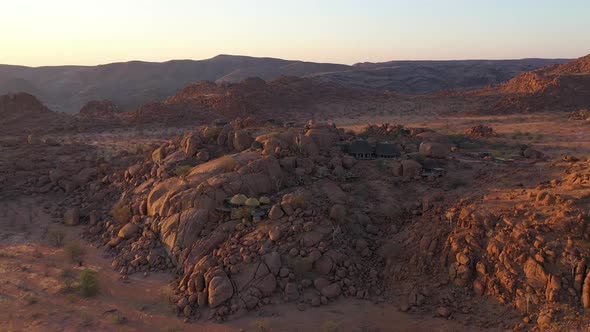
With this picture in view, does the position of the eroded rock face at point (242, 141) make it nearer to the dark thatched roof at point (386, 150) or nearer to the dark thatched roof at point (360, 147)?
the dark thatched roof at point (360, 147)

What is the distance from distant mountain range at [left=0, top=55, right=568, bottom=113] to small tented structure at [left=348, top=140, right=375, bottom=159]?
41595 millimetres

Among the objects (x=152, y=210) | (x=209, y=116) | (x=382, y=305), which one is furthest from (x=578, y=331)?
(x=209, y=116)

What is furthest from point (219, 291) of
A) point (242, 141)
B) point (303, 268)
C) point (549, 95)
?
point (549, 95)

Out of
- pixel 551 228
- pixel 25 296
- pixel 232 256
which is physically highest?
pixel 551 228

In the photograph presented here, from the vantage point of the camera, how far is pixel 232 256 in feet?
28.5

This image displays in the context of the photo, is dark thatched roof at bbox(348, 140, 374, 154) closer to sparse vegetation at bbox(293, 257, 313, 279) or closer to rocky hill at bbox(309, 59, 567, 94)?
sparse vegetation at bbox(293, 257, 313, 279)

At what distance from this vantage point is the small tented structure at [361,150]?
1252cm

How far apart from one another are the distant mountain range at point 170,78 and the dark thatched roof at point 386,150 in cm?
4148

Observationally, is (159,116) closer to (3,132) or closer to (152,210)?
(3,132)

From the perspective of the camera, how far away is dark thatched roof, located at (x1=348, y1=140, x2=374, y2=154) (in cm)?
1256

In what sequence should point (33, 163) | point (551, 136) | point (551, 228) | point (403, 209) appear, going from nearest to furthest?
point (551, 228) → point (403, 209) → point (33, 163) → point (551, 136)

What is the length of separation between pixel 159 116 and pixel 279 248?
22.6m

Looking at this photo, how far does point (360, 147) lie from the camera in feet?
41.3

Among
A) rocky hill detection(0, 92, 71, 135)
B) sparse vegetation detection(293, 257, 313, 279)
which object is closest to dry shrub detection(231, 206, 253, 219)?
sparse vegetation detection(293, 257, 313, 279)
